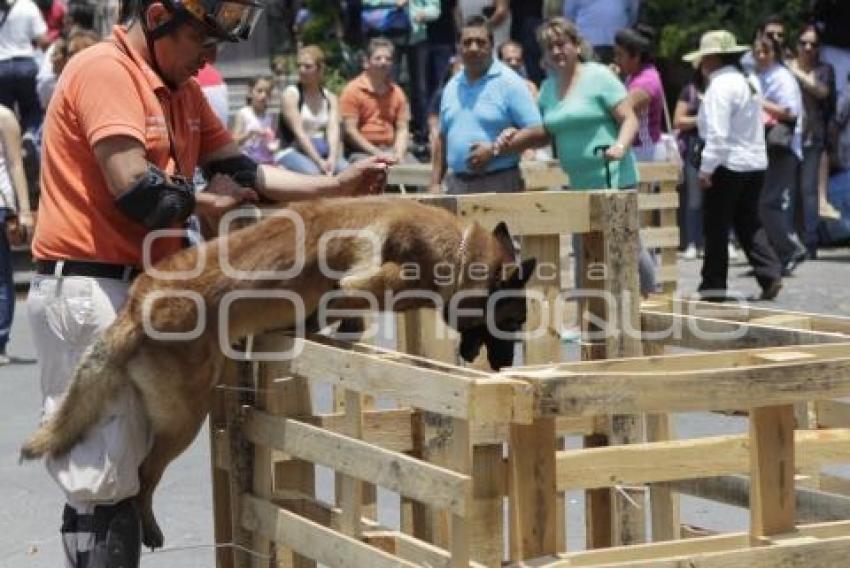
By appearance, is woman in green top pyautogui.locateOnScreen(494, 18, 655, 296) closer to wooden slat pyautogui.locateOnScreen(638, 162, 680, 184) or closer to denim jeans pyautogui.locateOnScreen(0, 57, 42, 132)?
wooden slat pyautogui.locateOnScreen(638, 162, 680, 184)

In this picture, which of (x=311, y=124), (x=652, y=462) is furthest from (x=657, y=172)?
(x=652, y=462)

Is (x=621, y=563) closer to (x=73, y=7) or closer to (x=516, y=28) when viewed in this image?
(x=73, y=7)

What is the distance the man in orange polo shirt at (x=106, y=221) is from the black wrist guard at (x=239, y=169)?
1.28 ft

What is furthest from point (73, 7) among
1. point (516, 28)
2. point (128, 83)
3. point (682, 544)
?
point (682, 544)

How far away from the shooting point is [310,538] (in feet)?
16.6

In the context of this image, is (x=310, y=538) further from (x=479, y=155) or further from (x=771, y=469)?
(x=479, y=155)

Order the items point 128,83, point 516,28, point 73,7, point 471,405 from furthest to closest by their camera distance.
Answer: point 516,28 → point 73,7 → point 128,83 → point 471,405

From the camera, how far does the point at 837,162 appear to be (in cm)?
1638

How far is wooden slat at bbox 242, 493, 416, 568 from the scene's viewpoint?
15.6ft

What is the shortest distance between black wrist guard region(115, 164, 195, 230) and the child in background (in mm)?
10450

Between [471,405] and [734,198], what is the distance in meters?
9.56

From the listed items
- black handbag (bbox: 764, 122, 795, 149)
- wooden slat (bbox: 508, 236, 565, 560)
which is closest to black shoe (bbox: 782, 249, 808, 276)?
black handbag (bbox: 764, 122, 795, 149)

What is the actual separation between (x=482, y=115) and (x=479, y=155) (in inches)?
13.8

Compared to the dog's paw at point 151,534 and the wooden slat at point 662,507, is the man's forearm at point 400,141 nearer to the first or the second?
the wooden slat at point 662,507
